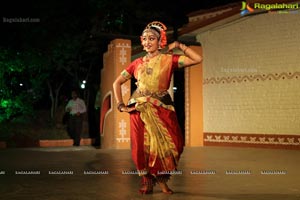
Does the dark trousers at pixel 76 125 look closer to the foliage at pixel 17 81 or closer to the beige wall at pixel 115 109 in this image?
the beige wall at pixel 115 109

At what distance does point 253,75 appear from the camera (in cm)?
1284

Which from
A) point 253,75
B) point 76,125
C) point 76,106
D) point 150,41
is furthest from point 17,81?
point 150,41

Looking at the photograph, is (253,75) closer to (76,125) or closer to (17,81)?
(76,125)

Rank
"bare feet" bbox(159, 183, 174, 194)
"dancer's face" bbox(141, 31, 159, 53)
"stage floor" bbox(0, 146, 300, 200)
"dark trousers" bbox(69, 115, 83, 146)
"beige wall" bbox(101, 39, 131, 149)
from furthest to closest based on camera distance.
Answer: "dark trousers" bbox(69, 115, 83, 146) < "beige wall" bbox(101, 39, 131, 149) < "dancer's face" bbox(141, 31, 159, 53) < "bare feet" bbox(159, 183, 174, 194) < "stage floor" bbox(0, 146, 300, 200)

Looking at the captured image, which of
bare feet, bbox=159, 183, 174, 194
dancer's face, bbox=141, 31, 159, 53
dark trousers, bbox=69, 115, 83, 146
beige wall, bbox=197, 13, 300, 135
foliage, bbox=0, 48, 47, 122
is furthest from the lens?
foliage, bbox=0, 48, 47, 122

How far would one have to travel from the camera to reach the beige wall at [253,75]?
1205cm

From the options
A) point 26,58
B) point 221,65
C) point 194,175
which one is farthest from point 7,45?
point 194,175

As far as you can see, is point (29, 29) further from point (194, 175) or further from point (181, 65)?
point (181, 65)

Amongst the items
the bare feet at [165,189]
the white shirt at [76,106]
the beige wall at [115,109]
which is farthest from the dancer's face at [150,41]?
the white shirt at [76,106]

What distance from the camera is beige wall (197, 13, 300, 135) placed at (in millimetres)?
12047

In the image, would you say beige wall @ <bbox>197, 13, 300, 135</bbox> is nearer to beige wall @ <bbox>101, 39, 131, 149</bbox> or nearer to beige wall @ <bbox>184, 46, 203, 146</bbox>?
beige wall @ <bbox>184, 46, 203, 146</bbox>

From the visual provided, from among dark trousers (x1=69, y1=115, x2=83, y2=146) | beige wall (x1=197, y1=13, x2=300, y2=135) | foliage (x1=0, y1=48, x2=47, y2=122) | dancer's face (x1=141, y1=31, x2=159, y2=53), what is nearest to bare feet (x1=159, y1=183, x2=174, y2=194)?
dancer's face (x1=141, y1=31, x2=159, y2=53)

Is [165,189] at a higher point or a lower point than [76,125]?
lower

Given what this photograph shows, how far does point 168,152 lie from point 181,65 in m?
0.93
